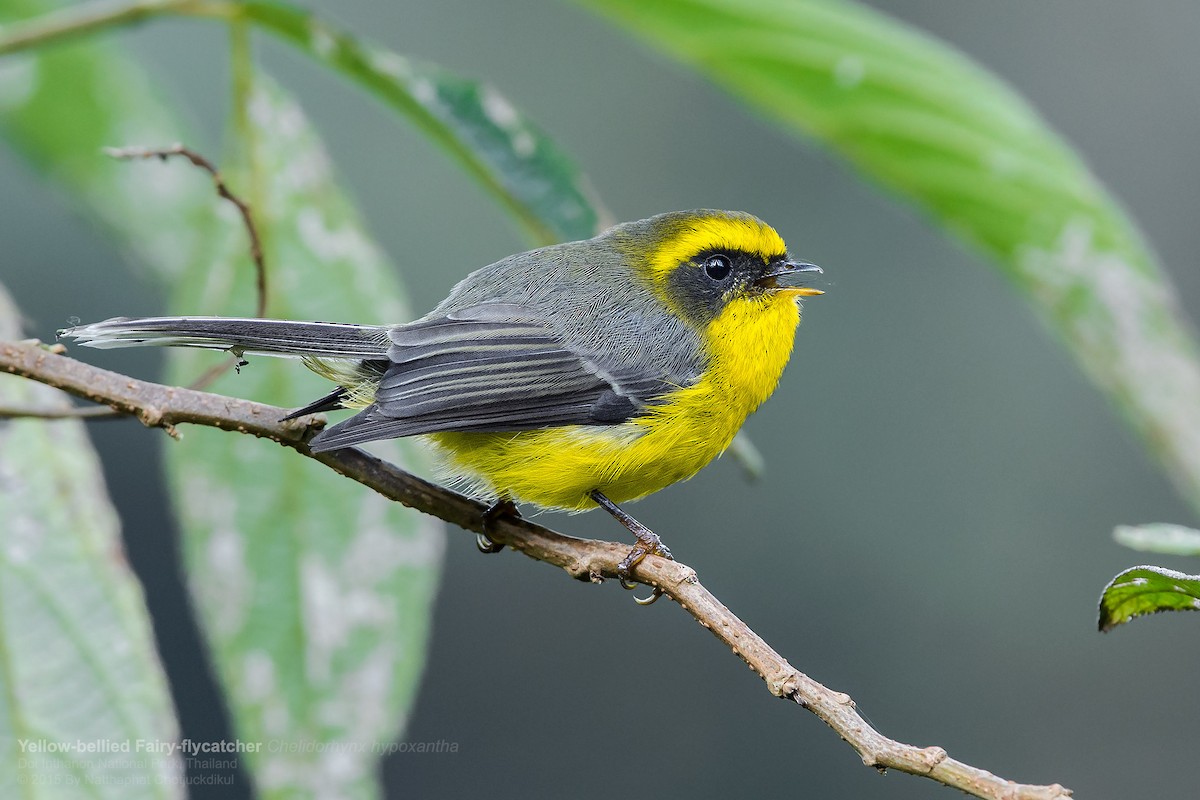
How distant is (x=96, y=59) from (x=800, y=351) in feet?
15.5

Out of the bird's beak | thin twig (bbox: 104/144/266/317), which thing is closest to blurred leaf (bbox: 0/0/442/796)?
thin twig (bbox: 104/144/266/317)

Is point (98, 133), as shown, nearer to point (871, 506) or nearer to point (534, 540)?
point (534, 540)

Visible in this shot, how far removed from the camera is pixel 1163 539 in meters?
1.63

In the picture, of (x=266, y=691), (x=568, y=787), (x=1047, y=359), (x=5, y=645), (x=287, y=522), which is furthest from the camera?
(x=1047, y=359)

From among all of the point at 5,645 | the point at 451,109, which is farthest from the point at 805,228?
the point at 5,645

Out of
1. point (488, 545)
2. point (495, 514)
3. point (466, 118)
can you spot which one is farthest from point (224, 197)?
point (488, 545)

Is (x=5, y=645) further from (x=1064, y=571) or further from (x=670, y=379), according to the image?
(x=1064, y=571)

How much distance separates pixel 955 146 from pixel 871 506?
501cm

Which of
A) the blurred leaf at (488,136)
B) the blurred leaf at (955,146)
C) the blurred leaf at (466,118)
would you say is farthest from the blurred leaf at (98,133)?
the blurred leaf at (955,146)

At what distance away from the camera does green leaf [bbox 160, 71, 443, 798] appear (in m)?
2.55

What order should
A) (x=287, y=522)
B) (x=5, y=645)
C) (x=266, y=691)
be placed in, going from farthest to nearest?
(x=287, y=522) < (x=266, y=691) < (x=5, y=645)

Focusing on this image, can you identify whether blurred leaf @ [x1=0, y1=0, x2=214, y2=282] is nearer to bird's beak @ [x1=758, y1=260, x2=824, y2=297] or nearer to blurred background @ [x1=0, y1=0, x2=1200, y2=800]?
bird's beak @ [x1=758, y1=260, x2=824, y2=297]

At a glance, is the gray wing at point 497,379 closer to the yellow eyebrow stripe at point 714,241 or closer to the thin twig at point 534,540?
the thin twig at point 534,540

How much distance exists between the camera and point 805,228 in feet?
24.8
